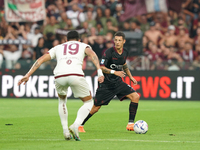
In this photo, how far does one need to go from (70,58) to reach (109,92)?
2.36 metres

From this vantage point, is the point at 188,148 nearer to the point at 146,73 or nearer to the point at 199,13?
the point at 146,73

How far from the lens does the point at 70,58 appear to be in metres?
7.90

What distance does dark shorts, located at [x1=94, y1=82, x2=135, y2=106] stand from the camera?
393 inches

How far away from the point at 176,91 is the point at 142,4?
498cm

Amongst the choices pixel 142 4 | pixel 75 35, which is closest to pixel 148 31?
pixel 142 4

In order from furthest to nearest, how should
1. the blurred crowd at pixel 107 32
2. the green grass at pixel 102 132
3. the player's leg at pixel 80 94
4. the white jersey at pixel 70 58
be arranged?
the blurred crowd at pixel 107 32, the white jersey at pixel 70 58, the player's leg at pixel 80 94, the green grass at pixel 102 132

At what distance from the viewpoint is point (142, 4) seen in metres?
21.6

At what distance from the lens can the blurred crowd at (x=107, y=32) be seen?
19297 millimetres

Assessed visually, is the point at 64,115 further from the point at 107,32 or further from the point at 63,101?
the point at 107,32

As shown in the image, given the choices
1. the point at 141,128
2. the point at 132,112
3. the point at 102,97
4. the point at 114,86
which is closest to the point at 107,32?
the point at 114,86

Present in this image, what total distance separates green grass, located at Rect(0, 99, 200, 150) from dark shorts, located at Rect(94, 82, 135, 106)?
2.12ft

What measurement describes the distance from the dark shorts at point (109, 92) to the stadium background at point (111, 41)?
871 centimetres

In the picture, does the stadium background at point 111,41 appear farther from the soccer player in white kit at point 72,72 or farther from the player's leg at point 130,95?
the soccer player in white kit at point 72,72

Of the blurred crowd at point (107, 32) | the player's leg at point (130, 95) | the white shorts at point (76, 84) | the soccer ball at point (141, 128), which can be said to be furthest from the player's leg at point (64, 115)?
the blurred crowd at point (107, 32)
